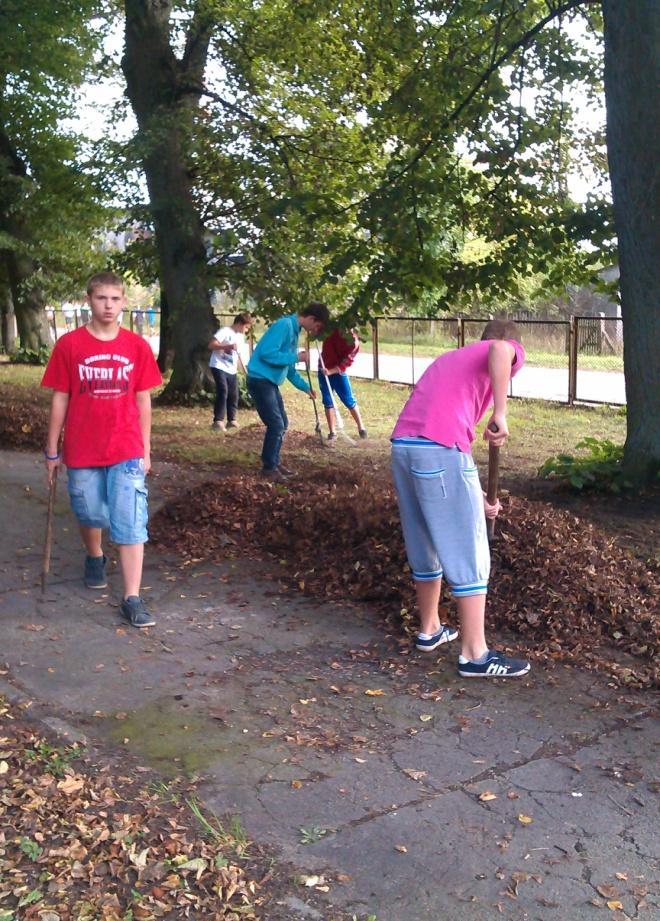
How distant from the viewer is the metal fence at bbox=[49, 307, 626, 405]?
18484mm

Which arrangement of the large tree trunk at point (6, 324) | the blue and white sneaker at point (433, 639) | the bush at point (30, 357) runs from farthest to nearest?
the large tree trunk at point (6, 324)
the bush at point (30, 357)
the blue and white sneaker at point (433, 639)

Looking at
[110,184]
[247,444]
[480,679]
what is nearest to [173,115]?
[110,184]

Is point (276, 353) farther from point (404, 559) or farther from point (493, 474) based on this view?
point (493, 474)

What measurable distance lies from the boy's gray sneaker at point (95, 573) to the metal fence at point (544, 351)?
1023cm

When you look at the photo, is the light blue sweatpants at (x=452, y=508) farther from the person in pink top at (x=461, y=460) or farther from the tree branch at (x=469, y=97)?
the tree branch at (x=469, y=97)

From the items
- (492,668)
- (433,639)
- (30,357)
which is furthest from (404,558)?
(30,357)

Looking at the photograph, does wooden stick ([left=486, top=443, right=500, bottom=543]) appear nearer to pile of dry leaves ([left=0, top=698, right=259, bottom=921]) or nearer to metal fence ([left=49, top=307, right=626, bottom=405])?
pile of dry leaves ([left=0, top=698, right=259, bottom=921])

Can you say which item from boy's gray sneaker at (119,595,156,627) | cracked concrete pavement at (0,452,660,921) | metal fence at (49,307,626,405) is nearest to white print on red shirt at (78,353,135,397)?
boy's gray sneaker at (119,595,156,627)

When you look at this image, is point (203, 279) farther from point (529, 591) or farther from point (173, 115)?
point (529, 591)

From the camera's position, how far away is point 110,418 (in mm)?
5766

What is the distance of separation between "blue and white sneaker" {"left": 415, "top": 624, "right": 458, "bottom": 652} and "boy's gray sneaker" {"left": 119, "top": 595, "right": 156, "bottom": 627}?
4.95ft

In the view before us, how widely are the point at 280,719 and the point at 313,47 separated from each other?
486 inches

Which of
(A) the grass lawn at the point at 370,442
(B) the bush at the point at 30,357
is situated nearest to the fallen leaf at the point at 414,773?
(A) the grass lawn at the point at 370,442

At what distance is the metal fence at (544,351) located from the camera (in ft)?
60.6
